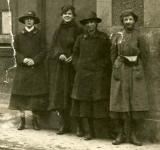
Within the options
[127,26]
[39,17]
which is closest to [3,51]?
[39,17]

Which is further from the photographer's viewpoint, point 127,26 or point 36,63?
point 36,63

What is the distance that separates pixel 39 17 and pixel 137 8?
2.11 meters

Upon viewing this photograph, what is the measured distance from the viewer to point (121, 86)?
724 centimetres

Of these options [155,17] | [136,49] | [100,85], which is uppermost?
[155,17]

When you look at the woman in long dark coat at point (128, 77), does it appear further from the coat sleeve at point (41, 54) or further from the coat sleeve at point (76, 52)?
the coat sleeve at point (41, 54)

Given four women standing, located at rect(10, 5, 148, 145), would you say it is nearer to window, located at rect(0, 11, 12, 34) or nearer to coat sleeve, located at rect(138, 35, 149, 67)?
coat sleeve, located at rect(138, 35, 149, 67)

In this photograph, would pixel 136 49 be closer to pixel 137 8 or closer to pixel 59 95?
pixel 137 8

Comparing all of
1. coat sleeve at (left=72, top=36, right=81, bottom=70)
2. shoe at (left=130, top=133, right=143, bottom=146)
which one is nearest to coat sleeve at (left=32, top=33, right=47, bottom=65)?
coat sleeve at (left=72, top=36, right=81, bottom=70)

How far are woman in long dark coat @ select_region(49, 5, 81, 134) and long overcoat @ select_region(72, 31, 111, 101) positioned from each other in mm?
381

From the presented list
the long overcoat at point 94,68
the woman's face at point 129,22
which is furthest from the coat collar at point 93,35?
the woman's face at point 129,22

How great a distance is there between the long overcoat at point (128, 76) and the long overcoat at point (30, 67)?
1544mm

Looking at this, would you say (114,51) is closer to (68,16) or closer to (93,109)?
(93,109)

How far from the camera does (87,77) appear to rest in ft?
24.8

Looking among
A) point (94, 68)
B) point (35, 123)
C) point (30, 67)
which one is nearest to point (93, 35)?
point (94, 68)
